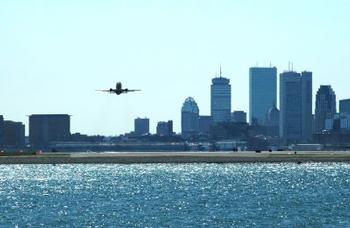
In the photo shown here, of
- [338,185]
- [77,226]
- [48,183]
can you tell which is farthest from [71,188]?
[77,226]

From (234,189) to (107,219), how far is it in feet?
144

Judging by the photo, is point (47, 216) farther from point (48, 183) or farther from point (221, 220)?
point (48, 183)

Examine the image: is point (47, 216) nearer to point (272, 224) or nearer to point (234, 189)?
point (272, 224)

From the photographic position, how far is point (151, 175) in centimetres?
17600

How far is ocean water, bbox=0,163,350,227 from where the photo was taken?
92.8 m

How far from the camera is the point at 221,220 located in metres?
92.9

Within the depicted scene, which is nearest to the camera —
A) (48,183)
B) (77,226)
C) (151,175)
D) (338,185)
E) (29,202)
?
(77,226)

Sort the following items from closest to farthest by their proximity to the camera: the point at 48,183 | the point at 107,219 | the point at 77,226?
the point at 77,226 < the point at 107,219 < the point at 48,183

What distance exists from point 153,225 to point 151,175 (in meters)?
87.2

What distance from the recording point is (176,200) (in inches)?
4567

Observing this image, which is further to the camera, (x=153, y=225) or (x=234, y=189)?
(x=234, y=189)

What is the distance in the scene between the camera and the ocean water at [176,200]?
92812 millimetres

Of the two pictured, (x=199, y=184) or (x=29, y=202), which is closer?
(x=29, y=202)

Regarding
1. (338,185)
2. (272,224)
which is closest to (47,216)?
(272,224)
